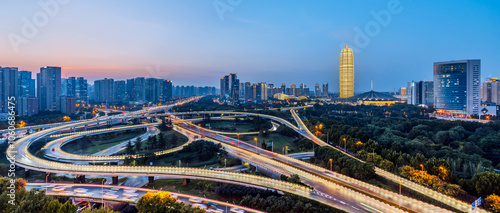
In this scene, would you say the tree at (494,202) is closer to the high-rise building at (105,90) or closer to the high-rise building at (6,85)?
the high-rise building at (6,85)

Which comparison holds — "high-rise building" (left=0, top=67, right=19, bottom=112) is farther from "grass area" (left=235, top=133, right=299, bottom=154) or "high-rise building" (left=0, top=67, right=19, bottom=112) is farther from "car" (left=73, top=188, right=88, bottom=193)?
→ "car" (left=73, top=188, right=88, bottom=193)

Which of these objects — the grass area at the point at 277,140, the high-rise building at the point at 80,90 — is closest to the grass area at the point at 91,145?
the grass area at the point at 277,140

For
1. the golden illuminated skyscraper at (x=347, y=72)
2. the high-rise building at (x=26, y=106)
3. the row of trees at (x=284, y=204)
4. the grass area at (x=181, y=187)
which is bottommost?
the grass area at (x=181, y=187)

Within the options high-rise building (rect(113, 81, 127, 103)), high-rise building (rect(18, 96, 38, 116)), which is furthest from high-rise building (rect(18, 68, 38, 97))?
high-rise building (rect(113, 81, 127, 103))

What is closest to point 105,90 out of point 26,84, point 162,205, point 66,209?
point 26,84

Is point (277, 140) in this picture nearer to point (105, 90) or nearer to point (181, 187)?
point (181, 187)

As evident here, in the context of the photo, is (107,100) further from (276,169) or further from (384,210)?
(384,210)

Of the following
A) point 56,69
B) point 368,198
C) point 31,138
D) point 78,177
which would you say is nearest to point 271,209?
point 368,198
